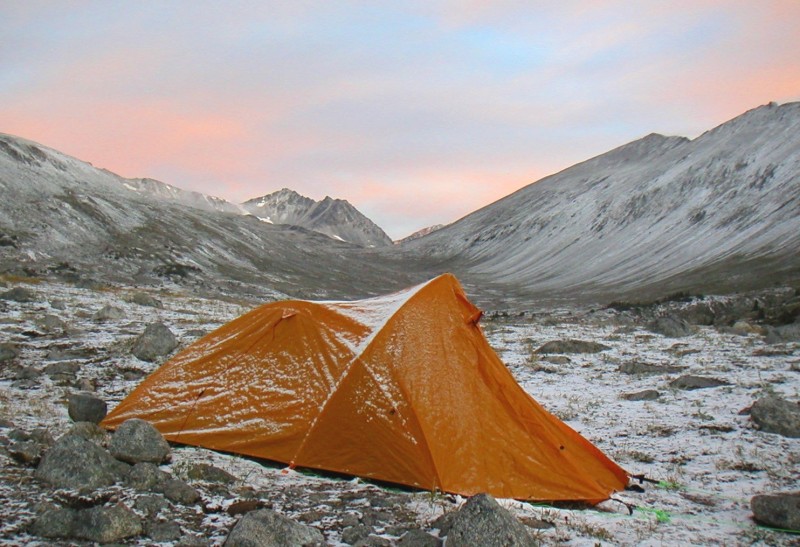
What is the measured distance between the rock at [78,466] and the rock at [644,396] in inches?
388

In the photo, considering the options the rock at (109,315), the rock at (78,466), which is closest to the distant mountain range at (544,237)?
the rock at (109,315)

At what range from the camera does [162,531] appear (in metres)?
5.41

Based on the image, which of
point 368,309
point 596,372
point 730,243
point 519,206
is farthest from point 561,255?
point 368,309

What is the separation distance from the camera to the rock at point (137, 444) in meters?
7.10

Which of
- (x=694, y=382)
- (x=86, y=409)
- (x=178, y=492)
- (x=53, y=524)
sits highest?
(x=86, y=409)

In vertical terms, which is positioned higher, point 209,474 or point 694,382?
point 209,474

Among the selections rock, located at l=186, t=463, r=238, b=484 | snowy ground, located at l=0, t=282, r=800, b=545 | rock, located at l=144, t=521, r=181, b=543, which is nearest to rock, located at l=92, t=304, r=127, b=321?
snowy ground, located at l=0, t=282, r=800, b=545

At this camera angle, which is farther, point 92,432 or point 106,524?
point 92,432

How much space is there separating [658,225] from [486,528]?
105 meters

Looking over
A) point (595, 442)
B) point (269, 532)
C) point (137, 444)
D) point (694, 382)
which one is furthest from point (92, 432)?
point (694, 382)

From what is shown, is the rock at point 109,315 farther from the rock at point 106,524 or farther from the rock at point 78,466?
the rock at point 106,524

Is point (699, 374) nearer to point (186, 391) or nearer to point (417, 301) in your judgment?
point (417, 301)

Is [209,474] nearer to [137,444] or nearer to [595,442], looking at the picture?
[137,444]

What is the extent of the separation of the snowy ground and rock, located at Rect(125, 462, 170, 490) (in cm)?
23
